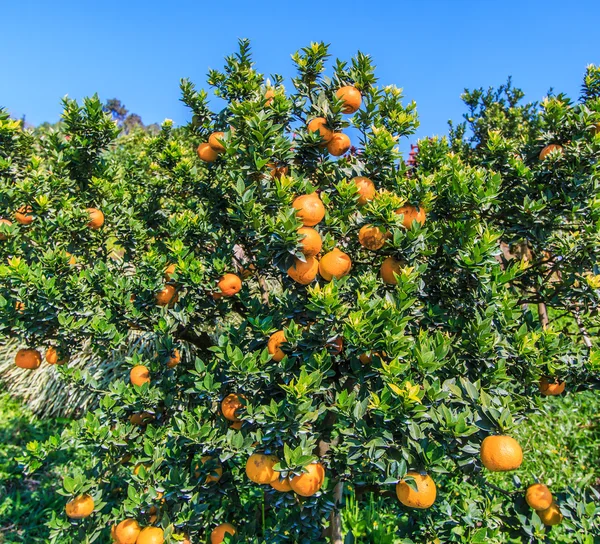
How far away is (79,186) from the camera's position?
2955mm

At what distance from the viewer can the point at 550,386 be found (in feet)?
7.32

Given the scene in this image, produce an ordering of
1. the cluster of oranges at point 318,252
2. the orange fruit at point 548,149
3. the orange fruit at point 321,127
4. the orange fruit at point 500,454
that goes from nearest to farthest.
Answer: the orange fruit at point 500,454
the cluster of oranges at point 318,252
the orange fruit at point 321,127
the orange fruit at point 548,149

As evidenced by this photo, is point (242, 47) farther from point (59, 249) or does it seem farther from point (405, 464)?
point (405, 464)

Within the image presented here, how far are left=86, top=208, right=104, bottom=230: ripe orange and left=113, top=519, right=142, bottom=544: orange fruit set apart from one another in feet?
5.51

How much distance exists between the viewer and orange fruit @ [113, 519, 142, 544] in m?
2.04

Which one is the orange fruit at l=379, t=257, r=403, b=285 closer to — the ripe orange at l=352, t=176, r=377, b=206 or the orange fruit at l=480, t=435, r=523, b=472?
the ripe orange at l=352, t=176, r=377, b=206

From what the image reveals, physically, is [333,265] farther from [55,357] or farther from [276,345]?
[55,357]

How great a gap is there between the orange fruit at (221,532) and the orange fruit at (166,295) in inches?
46.7

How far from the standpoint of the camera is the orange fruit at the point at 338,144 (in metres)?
2.21

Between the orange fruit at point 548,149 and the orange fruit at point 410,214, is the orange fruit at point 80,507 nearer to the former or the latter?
the orange fruit at point 410,214

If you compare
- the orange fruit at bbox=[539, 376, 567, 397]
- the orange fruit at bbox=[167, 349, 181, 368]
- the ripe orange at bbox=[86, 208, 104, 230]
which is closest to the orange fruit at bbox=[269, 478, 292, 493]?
the orange fruit at bbox=[167, 349, 181, 368]

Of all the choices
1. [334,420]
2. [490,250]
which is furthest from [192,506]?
[490,250]

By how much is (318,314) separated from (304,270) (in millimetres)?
212

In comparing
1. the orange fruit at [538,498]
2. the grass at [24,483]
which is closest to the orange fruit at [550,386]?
the orange fruit at [538,498]
